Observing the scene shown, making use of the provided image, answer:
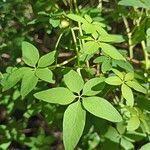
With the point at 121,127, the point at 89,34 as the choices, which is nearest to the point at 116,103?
the point at 121,127

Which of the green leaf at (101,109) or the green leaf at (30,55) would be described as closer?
Result: the green leaf at (101,109)

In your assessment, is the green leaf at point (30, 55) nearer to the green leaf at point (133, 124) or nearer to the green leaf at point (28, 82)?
the green leaf at point (28, 82)

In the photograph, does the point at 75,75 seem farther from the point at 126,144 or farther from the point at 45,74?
the point at 126,144

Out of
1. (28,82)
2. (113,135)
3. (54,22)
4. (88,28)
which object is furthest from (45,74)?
(113,135)

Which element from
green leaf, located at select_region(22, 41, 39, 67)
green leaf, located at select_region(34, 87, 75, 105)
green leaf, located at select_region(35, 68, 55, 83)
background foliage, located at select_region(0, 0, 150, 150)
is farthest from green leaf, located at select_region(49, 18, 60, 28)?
green leaf, located at select_region(34, 87, 75, 105)

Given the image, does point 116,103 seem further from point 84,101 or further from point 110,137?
point 84,101

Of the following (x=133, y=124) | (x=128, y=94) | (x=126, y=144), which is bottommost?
(x=126, y=144)

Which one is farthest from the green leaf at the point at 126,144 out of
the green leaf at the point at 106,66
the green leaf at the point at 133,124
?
the green leaf at the point at 106,66
